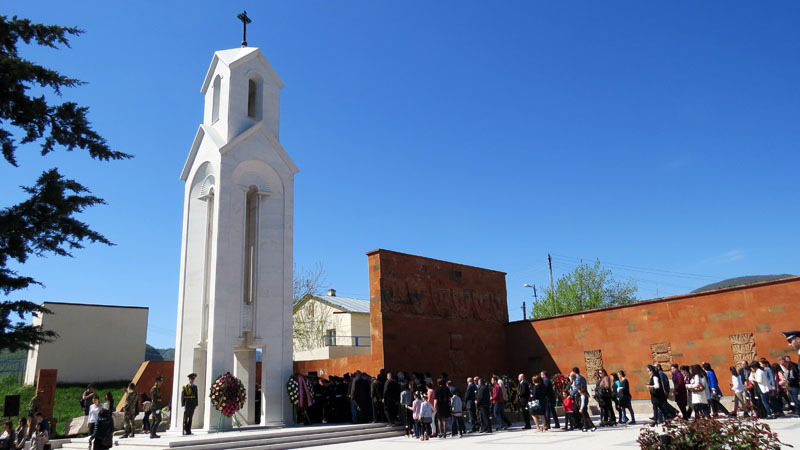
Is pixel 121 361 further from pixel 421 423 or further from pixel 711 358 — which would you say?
pixel 711 358

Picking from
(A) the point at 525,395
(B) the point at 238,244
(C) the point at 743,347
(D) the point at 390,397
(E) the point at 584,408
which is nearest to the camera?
(E) the point at 584,408

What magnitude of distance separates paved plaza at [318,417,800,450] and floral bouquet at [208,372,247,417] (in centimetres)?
291

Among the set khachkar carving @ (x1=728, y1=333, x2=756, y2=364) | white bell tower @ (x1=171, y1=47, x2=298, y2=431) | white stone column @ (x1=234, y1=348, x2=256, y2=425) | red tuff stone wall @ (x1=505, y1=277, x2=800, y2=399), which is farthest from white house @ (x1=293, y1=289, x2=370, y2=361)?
khachkar carving @ (x1=728, y1=333, x2=756, y2=364)

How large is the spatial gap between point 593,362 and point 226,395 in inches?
498

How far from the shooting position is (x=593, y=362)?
64.7ft

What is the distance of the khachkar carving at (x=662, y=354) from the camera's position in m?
17.9

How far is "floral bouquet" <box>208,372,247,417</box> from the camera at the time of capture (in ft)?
45.1

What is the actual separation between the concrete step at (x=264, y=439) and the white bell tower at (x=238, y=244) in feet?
7.35

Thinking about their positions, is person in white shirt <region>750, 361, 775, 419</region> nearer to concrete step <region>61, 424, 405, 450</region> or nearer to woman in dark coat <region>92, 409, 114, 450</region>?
concrete step <region>61, 424, 405, 450</region>

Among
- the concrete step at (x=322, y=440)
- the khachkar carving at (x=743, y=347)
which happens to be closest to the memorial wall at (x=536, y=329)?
the khachkar carving at (x=743, y=347)

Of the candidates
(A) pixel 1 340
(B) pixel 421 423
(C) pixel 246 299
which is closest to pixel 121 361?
(C) pixel 246 299

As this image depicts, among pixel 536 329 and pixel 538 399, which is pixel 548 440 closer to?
pixel 538 399

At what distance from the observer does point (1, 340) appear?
762cm

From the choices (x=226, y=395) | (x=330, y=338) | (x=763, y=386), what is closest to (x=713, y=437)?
(x=763, y=386)
